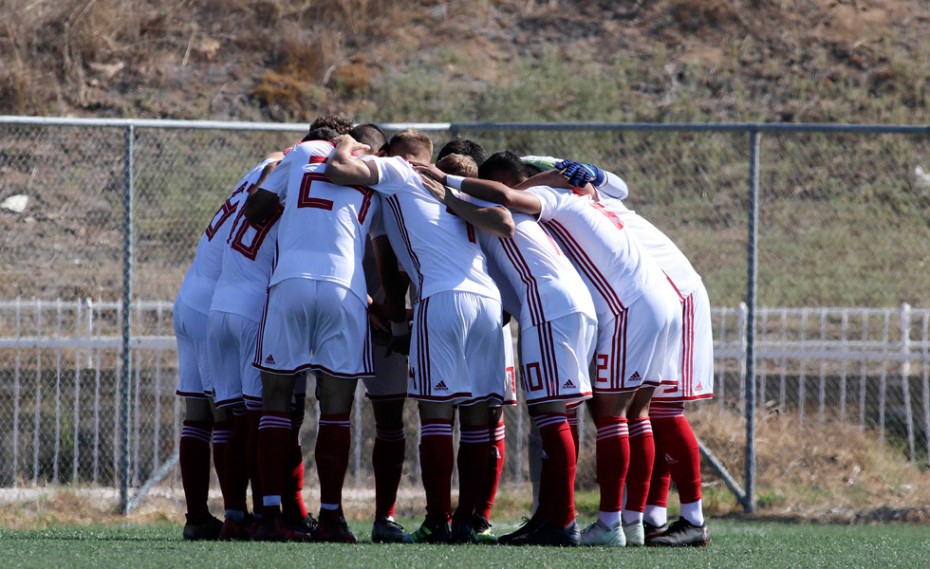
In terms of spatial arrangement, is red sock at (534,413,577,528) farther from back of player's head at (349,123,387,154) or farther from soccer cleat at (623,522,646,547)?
back of player's head at (349,123,387,154)

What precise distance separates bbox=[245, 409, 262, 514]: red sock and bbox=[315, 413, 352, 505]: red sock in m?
0.34

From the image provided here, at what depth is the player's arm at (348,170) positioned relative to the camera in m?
5.95

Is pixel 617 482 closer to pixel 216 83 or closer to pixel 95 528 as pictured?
pixel 95 528

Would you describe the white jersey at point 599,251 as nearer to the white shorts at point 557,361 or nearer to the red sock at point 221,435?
the white shorts at point 557,361

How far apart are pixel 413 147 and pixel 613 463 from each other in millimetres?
1916

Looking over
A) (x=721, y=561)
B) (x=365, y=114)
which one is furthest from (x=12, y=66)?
(x=721, y=561)

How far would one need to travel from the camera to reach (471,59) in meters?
19.4

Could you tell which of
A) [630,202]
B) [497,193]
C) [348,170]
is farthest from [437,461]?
[630,202]

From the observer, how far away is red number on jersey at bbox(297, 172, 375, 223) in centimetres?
598

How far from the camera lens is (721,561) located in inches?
207

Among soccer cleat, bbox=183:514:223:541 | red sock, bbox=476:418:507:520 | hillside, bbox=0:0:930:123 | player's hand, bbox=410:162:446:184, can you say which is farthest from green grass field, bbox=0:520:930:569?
hillside, bbox=0:0:930:123

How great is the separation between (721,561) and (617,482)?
0.79 m

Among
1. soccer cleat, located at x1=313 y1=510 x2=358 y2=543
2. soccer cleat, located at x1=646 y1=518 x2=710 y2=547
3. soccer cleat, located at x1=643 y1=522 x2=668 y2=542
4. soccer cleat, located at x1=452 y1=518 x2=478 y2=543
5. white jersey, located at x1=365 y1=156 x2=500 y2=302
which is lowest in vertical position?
soccer cleat, located at x1=643 y1=522 x2=668 y2=542

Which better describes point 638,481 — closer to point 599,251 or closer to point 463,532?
point 463,532
